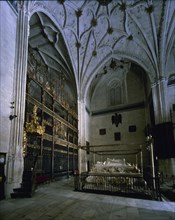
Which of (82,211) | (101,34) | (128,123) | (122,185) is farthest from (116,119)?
(82,211)

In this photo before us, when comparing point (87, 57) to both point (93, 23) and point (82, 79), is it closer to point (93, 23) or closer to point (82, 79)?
point (82, 79)

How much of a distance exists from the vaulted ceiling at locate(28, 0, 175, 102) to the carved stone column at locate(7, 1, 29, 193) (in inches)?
125

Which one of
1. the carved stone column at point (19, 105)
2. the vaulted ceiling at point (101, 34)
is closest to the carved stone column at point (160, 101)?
the vaulted ceiling at point (101, 34)

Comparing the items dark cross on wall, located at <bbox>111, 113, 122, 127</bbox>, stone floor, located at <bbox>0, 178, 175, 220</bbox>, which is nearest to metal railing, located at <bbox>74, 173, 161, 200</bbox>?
stone floor, located at <bbox>0, 178, 175, 220</bbox>

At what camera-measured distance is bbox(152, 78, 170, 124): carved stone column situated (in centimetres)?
1166

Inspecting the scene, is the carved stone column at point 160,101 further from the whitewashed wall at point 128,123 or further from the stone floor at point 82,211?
the stone floor at point 82,211

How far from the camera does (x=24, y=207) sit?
390 centimetres

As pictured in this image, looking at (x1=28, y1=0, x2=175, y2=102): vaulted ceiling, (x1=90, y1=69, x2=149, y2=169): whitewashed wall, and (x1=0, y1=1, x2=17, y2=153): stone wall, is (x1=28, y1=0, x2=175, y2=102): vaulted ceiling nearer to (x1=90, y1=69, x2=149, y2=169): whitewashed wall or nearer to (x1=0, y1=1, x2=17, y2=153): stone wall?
(x1=0, y1=1, x2=17, y2=153): stone wall

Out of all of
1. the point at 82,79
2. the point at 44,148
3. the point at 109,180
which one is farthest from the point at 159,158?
the point at 82,79

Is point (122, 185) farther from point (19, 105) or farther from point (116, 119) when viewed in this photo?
point (116, 119)

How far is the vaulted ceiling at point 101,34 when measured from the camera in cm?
1113

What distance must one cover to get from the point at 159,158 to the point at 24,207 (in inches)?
389

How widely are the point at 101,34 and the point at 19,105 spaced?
1089cm

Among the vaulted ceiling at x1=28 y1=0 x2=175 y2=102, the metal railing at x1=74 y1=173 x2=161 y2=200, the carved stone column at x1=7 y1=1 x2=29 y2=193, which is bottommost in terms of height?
the metal railing at x1=74 y1=173 x2=161 y2=200
